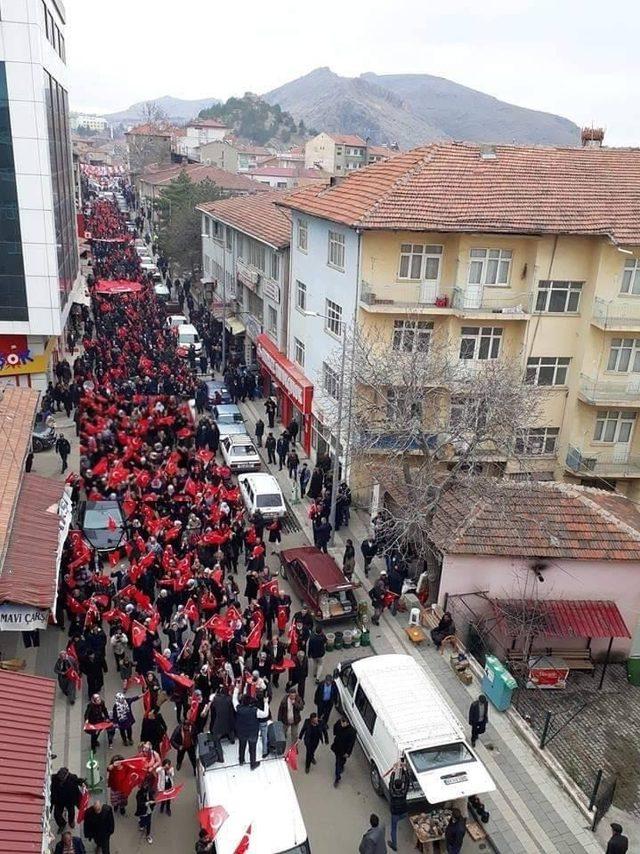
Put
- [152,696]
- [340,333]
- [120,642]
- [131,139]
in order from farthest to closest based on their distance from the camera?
1. [131,139]
2. [340,333]
3. [120,642]
4. [152,696]

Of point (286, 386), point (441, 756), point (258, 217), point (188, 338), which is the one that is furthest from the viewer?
point (188, 338)

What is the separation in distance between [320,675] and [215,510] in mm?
6197

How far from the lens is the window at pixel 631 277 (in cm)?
2298

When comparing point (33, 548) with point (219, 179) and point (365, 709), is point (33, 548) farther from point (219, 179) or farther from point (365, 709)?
point (219, 179)

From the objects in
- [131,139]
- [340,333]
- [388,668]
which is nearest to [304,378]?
[340,333]

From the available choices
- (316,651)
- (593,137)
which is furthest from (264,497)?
(593,137)

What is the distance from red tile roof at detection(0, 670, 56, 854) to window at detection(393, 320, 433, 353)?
15.2m

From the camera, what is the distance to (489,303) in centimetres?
2347

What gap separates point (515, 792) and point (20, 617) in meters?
9.64

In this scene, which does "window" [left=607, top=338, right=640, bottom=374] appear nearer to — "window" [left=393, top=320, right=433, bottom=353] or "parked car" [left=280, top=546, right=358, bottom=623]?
"window" [left=393, top=320, right=433, bottom=353]

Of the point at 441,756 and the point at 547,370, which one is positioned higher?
the point at 547,370

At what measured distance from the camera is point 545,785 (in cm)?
1299

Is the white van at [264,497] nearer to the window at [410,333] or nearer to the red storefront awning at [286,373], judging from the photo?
the red storefront awning at [286,373]

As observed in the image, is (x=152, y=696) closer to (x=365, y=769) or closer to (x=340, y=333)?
(x=365, y=769)
